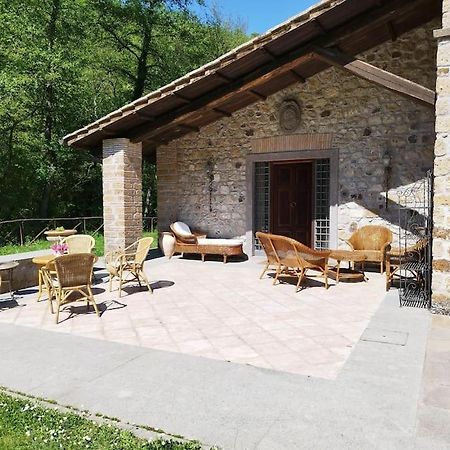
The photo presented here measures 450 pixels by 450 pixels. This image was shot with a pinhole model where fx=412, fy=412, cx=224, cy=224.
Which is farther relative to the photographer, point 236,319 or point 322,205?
point 322,205

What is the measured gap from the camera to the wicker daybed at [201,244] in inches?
341

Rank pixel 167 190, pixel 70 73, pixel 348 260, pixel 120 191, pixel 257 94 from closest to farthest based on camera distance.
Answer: pixel 348 260 → pixel 120 191 → pixel 257 94 → pixel 167 190 → pixel 70 73

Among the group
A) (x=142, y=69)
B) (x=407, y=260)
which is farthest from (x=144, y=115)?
(x=142, y=69)

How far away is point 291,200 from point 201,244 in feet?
7.41

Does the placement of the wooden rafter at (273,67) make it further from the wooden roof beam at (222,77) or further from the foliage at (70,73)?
the foliage at (70,73)

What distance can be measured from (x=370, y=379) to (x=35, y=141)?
48.6ft

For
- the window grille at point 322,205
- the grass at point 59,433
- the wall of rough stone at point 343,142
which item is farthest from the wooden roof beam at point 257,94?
the grass at point 59,433

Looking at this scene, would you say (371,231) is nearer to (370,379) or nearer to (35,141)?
(370,379)

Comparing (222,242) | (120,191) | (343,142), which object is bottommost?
(222,242)

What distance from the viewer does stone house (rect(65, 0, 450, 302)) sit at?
646 centimetres

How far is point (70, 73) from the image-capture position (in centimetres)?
1435

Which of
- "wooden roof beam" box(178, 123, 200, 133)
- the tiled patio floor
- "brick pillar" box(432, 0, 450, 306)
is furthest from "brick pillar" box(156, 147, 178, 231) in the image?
"brick pillar" box(432, 0, 450, 306)

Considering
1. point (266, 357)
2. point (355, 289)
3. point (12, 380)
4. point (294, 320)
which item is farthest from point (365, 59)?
point (12, 380)

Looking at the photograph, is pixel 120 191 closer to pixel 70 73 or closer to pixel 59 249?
pixel 59 249
